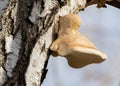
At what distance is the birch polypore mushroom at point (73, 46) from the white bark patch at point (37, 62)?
0.03 meters

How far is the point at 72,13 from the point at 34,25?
211 millimetres

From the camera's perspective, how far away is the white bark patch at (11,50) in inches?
41.6

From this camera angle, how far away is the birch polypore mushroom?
1113 mm

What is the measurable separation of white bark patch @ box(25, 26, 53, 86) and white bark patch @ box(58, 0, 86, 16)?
12cm

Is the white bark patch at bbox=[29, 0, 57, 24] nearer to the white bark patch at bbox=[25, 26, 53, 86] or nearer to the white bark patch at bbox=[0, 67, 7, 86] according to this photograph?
the white bark patch at bbox=[25, 26, 53, 86]

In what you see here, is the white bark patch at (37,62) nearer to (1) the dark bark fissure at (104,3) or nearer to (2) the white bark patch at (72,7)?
(2) the white bark patch at (72,7)

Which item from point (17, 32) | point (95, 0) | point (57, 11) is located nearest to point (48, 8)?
point (57, 11)

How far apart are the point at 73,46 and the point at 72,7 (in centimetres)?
21

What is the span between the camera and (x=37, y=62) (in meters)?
1.11

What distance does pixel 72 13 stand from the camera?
4.21ft

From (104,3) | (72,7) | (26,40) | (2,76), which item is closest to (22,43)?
(26,40)

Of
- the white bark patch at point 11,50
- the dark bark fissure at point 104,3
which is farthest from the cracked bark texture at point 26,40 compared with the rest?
the dark bark fissure at point 104,3

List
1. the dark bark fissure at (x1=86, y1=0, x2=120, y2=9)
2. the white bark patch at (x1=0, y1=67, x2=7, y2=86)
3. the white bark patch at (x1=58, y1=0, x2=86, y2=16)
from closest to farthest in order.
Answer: the white bark patch at (x1=0, y1=67, x2=7, y2=86)
the white bark patch at (x1=58, y1=0, x2=86, y2=16)
the dark bark fissure at (x1=86, y1=0, x2=120, y2=9)

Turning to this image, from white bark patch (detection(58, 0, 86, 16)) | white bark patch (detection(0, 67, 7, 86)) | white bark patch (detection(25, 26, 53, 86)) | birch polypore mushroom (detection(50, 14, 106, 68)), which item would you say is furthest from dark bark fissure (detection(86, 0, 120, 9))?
white bark patch (detection(0, 67, 7, 86))
